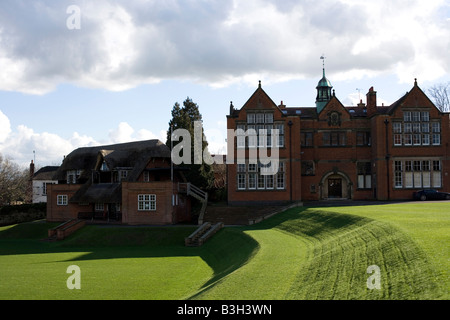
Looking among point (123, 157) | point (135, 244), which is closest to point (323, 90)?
point (123, 157)

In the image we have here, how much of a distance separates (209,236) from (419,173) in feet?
78.4

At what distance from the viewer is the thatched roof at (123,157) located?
46.3 metres

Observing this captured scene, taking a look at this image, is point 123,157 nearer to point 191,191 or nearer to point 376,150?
point 191,191

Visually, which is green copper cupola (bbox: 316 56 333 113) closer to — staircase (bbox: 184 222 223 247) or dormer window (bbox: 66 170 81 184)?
staircase (bbox: 184 222 223 247)

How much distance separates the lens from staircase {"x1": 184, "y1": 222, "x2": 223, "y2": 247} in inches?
1318

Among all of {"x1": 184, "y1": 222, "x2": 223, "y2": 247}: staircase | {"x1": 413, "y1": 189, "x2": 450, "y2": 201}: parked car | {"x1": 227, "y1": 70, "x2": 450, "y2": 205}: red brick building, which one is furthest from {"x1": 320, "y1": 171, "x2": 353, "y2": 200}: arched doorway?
{"x1": 184, "y1": 222, "x2": 223, "y2": 247}: staircase

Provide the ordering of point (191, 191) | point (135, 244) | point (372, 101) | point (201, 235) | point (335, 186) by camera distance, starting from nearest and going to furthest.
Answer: point (201, 235), point (135, 244), point (191, 191), point (372, 101), point (335, 186)

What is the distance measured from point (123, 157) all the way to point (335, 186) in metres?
23.0

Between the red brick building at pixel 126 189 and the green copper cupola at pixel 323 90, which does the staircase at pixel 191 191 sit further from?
the green copper cupola at pixel 323 90

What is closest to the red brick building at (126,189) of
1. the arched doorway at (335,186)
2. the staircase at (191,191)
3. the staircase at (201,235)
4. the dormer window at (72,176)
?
the staircase at (191,191)

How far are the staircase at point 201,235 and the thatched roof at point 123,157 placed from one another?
1203 cm

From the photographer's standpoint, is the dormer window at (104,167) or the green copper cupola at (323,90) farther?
the green copper cupola at (323,90)

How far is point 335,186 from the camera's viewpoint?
47.9 meters

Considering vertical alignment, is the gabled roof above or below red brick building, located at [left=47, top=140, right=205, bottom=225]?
above
